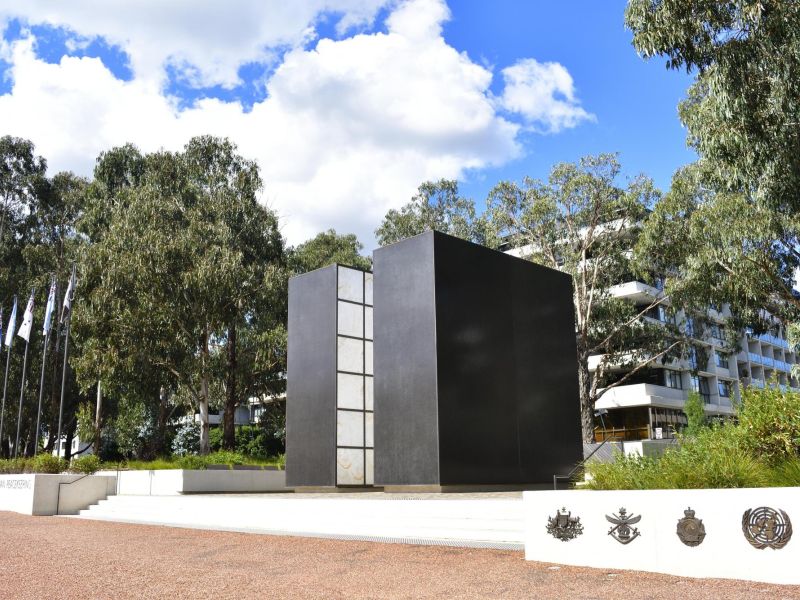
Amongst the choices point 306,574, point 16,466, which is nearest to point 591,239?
point 16,466

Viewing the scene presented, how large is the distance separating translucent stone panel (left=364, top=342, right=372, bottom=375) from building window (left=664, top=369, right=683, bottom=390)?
3198cm

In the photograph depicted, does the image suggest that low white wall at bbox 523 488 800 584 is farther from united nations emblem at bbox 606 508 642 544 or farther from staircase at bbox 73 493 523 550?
staircase at bbox 73 493 523 550

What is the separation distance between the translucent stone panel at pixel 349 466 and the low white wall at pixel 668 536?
337 inches

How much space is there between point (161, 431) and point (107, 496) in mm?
16903

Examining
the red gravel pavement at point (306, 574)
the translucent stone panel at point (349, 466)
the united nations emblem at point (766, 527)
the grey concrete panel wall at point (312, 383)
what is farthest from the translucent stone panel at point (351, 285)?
the united nations emblem at point (766, 527)

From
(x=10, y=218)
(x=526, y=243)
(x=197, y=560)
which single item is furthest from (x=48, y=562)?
(x=10, y=218)

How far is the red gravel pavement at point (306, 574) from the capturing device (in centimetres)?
568

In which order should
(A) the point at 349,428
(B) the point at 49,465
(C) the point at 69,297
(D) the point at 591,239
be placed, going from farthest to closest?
(D) the point at 591,239
(C) the point at 69,297
(B) the point at 49,465
(A) the point at 349,428

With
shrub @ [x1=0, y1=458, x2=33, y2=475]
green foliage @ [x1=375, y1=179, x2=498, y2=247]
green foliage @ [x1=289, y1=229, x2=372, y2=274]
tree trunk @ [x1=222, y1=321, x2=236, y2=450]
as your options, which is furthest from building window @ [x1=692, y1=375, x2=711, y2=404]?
shrub @ [x1=0, y1=458, x2=33, y2=475]

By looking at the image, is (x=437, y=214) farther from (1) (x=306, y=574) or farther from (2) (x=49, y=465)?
(1) (x=306, y=574)

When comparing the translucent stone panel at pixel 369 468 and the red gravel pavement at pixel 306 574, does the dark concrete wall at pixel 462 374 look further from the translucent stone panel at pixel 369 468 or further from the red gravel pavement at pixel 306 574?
the red gravel pavement at pixel 306 574

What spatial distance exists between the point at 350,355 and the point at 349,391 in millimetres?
866

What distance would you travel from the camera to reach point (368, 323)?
1695cm

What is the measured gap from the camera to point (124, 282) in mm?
25422
